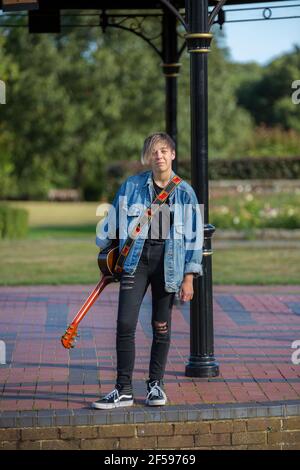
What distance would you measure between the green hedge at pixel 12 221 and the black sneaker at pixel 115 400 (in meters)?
16.9

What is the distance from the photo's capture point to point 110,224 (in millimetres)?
6715

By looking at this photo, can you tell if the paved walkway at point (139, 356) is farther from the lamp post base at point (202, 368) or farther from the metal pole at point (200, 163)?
the metal pole at point (200, 163)

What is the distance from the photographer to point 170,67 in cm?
1122

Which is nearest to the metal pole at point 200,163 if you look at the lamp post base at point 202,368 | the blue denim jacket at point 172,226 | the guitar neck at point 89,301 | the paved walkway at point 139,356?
the lamp post base at point 202,368

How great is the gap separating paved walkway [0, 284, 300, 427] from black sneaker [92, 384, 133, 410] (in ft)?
0.24

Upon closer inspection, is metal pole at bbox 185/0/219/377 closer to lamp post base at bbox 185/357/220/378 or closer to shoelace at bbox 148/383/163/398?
lamp post base at bbox 185/357/220/378

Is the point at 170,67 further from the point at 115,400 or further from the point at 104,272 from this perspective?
the point at 115,400

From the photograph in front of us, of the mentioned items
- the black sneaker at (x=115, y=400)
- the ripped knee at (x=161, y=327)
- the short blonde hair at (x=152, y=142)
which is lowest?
the black sneaker at (x=115, y=400)

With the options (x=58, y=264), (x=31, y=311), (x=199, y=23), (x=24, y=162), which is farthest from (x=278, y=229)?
(x=24, y=162)

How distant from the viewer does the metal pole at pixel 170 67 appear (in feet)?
36.7

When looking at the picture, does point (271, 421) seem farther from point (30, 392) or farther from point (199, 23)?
point (199, 23)

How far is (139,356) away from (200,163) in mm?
1858

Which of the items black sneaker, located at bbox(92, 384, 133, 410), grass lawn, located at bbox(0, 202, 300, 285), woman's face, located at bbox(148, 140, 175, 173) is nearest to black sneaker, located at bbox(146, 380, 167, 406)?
black sneaker, located at bbox(92, 384, 133, 410)

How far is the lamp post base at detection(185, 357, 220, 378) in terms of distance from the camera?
7.57 m
